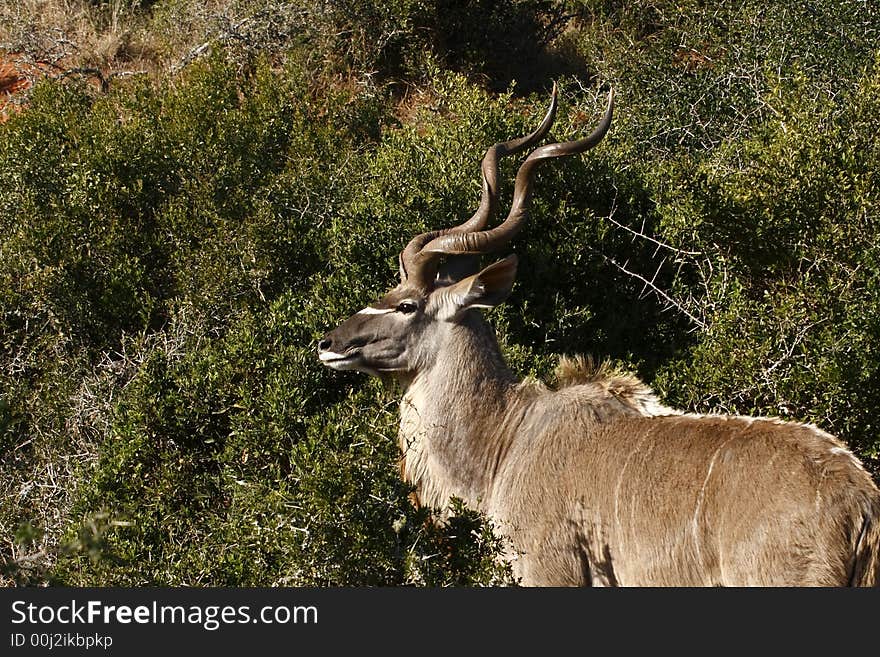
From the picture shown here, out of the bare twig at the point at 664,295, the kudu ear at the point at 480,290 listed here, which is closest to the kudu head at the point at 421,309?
the kudu ear at the point at 480,290

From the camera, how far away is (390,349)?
5.00m

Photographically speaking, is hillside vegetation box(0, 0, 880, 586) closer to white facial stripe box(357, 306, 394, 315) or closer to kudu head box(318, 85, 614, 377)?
kudu head box(318, 85, 614, 377)

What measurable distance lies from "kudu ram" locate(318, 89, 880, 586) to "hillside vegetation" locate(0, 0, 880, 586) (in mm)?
281

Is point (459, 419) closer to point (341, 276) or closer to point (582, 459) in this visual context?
point (582, 459)

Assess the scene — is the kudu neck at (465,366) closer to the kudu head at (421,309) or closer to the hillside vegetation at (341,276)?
the kudu head at (421,309)

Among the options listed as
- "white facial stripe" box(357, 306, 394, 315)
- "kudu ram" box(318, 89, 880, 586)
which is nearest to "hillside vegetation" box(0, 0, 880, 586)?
"kudu ram" box(318, 89, 880, 586)

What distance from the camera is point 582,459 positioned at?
Answer: 4.50m

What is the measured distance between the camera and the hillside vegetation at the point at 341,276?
15.8 ft

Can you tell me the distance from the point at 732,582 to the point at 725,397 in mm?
1757

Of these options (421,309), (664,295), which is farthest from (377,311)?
(664,295)

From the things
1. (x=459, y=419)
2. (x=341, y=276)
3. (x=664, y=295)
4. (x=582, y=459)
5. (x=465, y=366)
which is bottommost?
(x=582, y=459)

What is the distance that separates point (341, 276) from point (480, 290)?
53.3 inches

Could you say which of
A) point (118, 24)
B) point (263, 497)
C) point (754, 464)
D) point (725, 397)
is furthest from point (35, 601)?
point (118, 24)

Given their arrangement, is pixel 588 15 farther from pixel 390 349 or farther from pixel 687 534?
pixel 687 534
